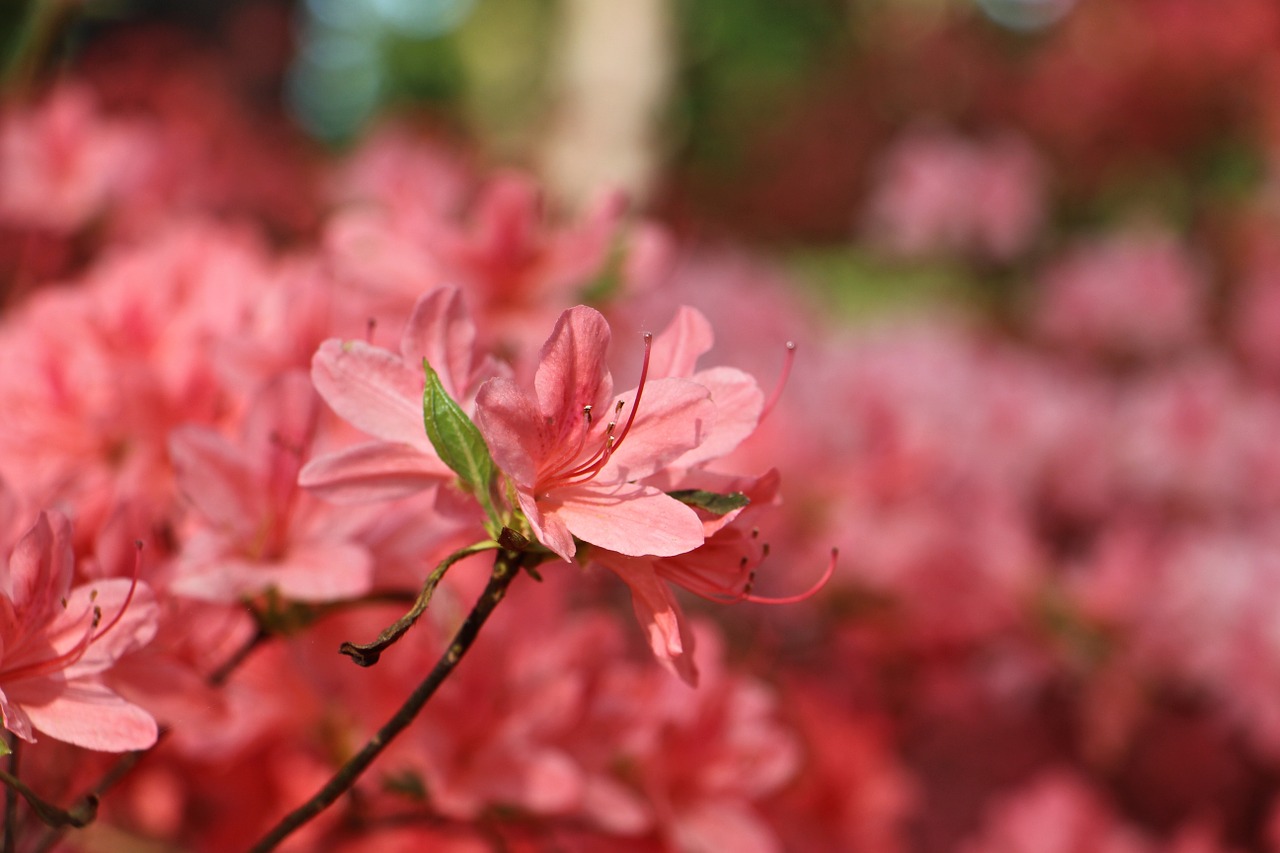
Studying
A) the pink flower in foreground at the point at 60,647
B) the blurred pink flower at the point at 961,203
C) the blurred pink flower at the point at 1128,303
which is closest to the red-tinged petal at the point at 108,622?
the pink flower in foreground at the point at 60,647

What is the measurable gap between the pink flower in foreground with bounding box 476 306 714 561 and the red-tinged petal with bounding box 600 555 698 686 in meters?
0.02

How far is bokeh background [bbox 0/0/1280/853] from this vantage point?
914 millimetres

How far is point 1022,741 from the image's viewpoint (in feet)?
3.46

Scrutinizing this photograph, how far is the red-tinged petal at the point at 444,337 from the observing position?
1.22 ft

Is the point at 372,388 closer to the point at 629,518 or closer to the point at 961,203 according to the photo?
the point at 629,518

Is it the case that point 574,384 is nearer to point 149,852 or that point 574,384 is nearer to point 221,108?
point 149,852

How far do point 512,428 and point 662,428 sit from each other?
4cm

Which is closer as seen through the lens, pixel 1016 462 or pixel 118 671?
pixel 118 671

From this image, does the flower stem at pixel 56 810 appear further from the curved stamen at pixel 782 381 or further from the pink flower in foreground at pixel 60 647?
the curved stamen at pixel 782 381

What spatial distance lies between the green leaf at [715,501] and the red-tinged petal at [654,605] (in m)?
0.02

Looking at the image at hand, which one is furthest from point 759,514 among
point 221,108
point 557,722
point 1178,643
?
point 221,108

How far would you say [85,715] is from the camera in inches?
14.3

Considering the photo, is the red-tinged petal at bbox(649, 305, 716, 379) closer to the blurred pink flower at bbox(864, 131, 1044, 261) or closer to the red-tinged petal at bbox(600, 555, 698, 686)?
the red-tinged petal at bbox(600, 555, 698, 686)

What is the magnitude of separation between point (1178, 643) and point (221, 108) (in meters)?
1.79
